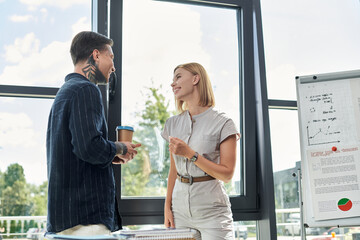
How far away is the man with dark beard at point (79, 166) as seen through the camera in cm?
159

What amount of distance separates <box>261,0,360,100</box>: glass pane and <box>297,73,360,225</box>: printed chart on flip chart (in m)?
0.49

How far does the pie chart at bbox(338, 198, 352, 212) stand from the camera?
7.70 feet

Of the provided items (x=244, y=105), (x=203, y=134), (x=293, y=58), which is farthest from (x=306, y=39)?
(x=203, y=134)

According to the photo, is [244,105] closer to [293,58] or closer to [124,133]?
[293,58]

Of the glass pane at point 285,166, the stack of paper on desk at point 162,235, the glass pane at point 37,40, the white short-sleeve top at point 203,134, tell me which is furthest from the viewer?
the glass pane at point 285,166

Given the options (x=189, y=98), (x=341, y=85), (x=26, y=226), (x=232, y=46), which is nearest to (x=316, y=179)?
(x=341, y=85)

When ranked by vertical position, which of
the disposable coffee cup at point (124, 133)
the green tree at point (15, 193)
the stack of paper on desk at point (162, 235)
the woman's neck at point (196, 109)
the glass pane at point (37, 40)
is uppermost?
the glass pane at point (37, 40)

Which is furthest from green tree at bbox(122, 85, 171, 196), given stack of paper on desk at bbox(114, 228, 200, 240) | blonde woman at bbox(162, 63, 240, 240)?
stack of paper on desk at bbox(114, 228, 200, 240)

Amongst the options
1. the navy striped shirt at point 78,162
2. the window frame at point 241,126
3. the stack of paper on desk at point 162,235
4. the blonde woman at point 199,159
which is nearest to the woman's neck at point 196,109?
the blonde woman at point 199,159

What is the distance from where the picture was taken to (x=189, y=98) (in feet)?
7.74

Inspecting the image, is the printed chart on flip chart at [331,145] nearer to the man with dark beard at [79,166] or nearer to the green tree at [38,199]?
the man with dark beard at [79,166]

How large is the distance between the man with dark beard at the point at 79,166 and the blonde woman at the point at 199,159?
55 cm

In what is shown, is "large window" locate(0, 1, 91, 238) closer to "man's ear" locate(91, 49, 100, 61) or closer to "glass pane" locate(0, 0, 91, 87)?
"glass pane" locate(0, 0, 91, 87)

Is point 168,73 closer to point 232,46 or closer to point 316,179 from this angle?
point 232,46
